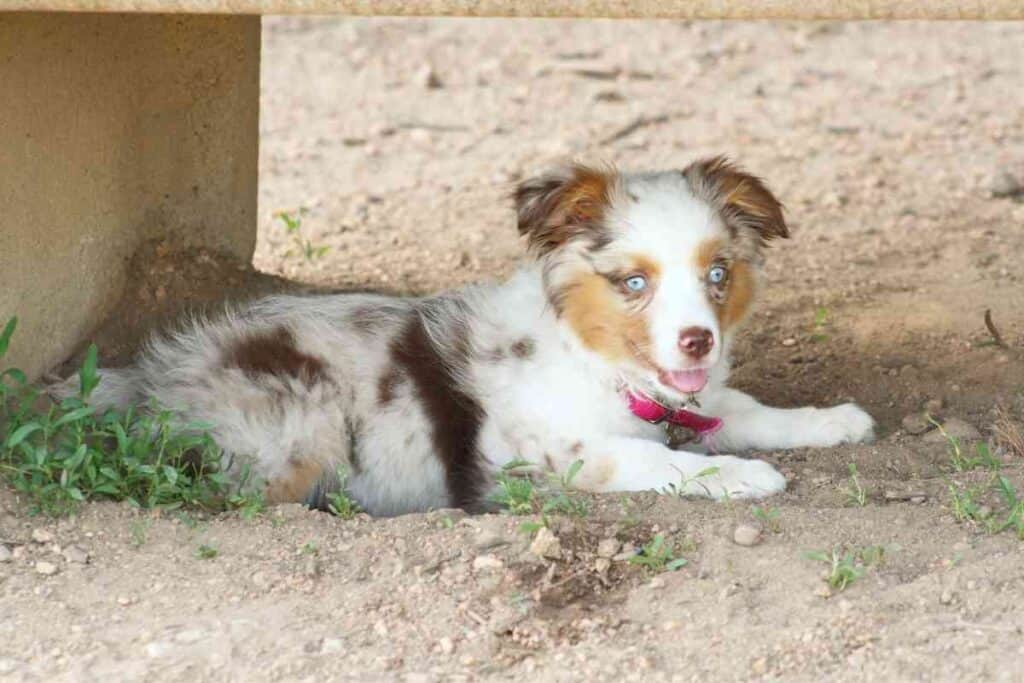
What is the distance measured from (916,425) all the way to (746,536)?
167 centimetres

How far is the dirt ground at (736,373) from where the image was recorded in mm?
3859

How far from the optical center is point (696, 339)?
4.69 metres

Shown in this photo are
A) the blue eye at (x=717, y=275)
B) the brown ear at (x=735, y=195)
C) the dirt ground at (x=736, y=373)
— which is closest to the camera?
the dirt ground at (x=736, y=373)

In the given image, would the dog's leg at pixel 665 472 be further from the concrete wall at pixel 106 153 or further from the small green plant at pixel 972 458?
the concrete wall at pixel 106 153

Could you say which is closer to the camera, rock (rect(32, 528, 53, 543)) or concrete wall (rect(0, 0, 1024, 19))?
concrete wall (rect(0, 0, 1024, 19))

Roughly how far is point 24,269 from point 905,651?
3224 mm

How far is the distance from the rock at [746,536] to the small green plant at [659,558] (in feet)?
0.56

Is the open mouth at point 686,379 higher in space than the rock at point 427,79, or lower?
lower

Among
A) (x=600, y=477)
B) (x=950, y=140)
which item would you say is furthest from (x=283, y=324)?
(x=950, y=140)

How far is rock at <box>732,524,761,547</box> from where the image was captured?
4.24 m

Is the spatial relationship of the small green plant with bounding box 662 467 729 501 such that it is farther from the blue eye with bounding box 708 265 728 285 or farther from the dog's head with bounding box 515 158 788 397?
the blue eye with bounding box 708 265 728 285

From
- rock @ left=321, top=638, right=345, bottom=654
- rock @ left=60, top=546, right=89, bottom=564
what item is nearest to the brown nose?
rock @ left=321, top=638, right=345, bottom=654

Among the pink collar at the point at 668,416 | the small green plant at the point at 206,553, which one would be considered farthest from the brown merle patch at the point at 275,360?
the pink collar at the point at 668,416

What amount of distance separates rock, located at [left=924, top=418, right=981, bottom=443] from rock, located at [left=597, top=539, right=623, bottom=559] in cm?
167
